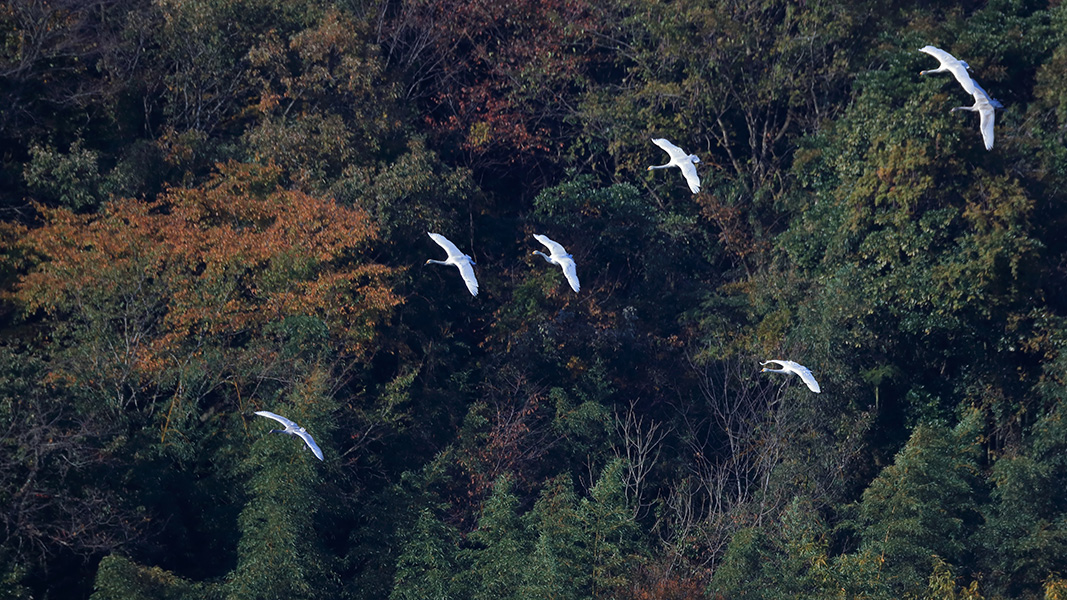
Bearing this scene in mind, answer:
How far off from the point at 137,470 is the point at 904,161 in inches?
434

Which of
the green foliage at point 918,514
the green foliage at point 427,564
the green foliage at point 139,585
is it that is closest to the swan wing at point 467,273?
the green foliage at point 427,564

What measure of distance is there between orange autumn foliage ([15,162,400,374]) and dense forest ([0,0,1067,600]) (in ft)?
0.17

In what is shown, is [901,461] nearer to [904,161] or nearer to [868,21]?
[904,161]

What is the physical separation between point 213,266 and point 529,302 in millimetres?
5026

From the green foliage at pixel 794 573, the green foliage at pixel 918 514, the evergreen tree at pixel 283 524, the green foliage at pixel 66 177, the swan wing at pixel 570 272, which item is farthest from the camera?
the green foliage at pixel 66 177

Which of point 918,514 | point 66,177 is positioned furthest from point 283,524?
point 918,514

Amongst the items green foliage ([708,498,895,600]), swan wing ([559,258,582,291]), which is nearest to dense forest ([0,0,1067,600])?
green foliage ([708,498,895,600])

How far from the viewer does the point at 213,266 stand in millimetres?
18094

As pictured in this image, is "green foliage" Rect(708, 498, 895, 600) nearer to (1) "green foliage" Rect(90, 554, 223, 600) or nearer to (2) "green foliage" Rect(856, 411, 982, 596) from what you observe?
(2) "green foliage" Rect(856, 411, 982, 596)

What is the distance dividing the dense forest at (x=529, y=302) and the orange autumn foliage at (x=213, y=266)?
0.17ft

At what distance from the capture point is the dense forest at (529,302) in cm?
1655

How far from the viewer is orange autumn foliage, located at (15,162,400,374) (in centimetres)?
1748

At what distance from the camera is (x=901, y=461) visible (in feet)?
58.2

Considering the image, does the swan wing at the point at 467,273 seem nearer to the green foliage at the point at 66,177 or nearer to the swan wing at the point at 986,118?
the swan wing at the point at 986,118
